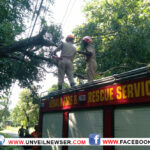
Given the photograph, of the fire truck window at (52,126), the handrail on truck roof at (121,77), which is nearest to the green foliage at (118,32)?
the fire truck window at (52,126)

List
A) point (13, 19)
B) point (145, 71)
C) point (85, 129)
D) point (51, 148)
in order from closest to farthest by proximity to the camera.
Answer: point (145, 71) → point (85, 129) → point (51, 148) → point (13, 19)


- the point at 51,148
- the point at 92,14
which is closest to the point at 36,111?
the point at 92,14

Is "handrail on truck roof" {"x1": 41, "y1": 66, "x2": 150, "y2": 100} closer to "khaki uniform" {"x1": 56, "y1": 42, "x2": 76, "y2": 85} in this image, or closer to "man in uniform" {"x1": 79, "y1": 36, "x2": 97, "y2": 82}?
"man in uniform" {"x1": 79, "y1": 36, "x2": 97, "y2": 82}

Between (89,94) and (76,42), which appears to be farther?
(76,42)

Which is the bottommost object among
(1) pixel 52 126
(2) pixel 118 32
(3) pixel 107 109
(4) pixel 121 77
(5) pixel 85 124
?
(1) pixel 52 126

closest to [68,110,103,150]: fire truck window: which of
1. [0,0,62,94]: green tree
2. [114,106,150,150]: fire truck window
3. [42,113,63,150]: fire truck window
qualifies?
[114,106,150,150]: fire truck window

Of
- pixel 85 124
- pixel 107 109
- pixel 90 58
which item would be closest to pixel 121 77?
pixel 107 109

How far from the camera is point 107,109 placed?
4719mm

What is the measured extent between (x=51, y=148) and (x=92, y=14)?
11881 millimetres

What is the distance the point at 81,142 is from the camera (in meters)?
5.55

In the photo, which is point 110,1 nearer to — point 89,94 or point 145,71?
point 89,94

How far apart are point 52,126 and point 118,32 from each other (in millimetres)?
7673

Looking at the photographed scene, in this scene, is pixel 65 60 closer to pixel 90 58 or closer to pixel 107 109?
pixel 90 58

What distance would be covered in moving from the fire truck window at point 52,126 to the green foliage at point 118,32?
5.23 metres
